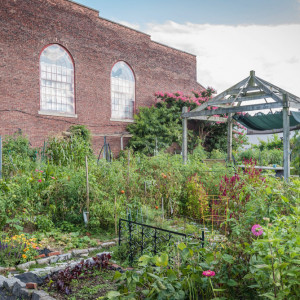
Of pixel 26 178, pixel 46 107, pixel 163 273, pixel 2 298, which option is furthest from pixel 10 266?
pixel 46 107

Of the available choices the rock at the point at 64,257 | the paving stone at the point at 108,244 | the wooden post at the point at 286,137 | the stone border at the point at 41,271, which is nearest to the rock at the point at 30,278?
the stone border at the point at 41,271

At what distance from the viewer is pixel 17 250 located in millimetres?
5102

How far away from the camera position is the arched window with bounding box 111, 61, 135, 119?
53.1 ft

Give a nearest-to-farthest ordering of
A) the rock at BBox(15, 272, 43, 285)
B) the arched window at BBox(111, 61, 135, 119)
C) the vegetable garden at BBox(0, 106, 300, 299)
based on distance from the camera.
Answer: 1. the vegetable garden at BBox(0, 106, 300, 299)
2. the rock at BBox(15, 272, 43, 285)
3. the arched window at BBox(111, 61, 135, 119)

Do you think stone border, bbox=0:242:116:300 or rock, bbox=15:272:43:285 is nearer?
stone border, bbox=0:242:116:300

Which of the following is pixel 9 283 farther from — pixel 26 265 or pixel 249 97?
pixel 249 97

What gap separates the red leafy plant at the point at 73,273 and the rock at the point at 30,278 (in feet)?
0.41

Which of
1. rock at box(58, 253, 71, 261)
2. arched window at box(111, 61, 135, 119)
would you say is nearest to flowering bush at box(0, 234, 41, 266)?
rock at box(58, 253, 71, 261)

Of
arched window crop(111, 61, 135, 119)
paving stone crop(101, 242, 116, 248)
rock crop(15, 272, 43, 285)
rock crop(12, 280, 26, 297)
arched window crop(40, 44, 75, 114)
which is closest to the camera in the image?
rock crop(12, 280, 26, 297)

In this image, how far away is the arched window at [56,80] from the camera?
13.5 meters

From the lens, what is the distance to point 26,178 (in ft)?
22.7

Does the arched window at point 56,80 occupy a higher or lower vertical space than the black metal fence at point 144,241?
higher

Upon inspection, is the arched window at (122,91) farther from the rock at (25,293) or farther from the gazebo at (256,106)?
the rock at (25,293)

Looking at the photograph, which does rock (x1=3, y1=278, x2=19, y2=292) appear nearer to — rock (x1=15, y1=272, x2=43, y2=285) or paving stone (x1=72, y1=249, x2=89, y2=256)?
rock (x1=15, y1=272, x2=43, y2=285)
